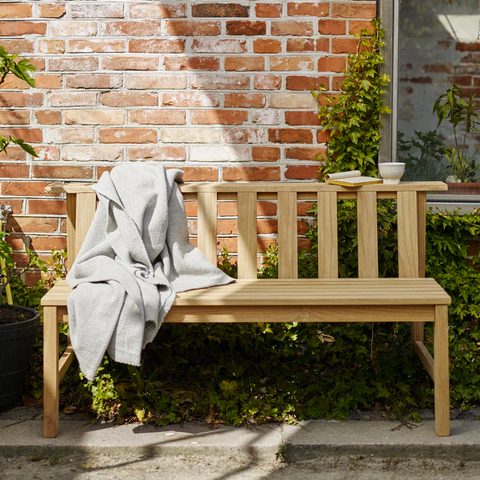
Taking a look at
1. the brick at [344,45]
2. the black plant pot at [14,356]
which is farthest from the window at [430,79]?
the black plant pot at [14,356]

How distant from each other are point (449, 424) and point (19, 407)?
6.20ft

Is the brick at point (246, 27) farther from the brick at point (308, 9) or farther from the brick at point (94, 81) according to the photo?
the brick at point (94, 81)

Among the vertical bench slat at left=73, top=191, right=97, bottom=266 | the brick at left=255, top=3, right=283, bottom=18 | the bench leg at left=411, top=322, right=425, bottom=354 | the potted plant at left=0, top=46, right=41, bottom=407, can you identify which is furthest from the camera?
the brick at left=255, top=3, right=283, bottom=18

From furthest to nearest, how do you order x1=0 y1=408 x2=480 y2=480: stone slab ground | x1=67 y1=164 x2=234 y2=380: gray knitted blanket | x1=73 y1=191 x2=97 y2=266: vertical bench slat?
x1=73 y1=191 x2=97 y2=266: vertical bench slat, x1=67 y1=164 x2=234 y2=380: gray knitted blanket, x1=0 y1=408 x2=480 y2=480: stone slab ground

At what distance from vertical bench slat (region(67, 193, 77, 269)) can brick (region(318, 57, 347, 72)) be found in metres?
1.46

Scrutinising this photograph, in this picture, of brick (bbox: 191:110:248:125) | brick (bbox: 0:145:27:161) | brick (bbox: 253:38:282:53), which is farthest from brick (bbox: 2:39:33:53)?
brick (bbox: 253:38:282:53)

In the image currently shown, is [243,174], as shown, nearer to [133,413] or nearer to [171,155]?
[171,155]

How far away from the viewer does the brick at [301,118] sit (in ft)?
11.9

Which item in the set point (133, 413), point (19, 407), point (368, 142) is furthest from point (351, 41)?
point (19, 407)

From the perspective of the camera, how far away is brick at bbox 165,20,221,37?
3.56 metres

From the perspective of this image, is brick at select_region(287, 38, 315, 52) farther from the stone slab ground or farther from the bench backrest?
the stone slab ground

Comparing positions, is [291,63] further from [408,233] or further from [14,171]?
[14,171]

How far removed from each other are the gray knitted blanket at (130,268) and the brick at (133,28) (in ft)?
2.83

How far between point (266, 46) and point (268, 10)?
0.19 meters
